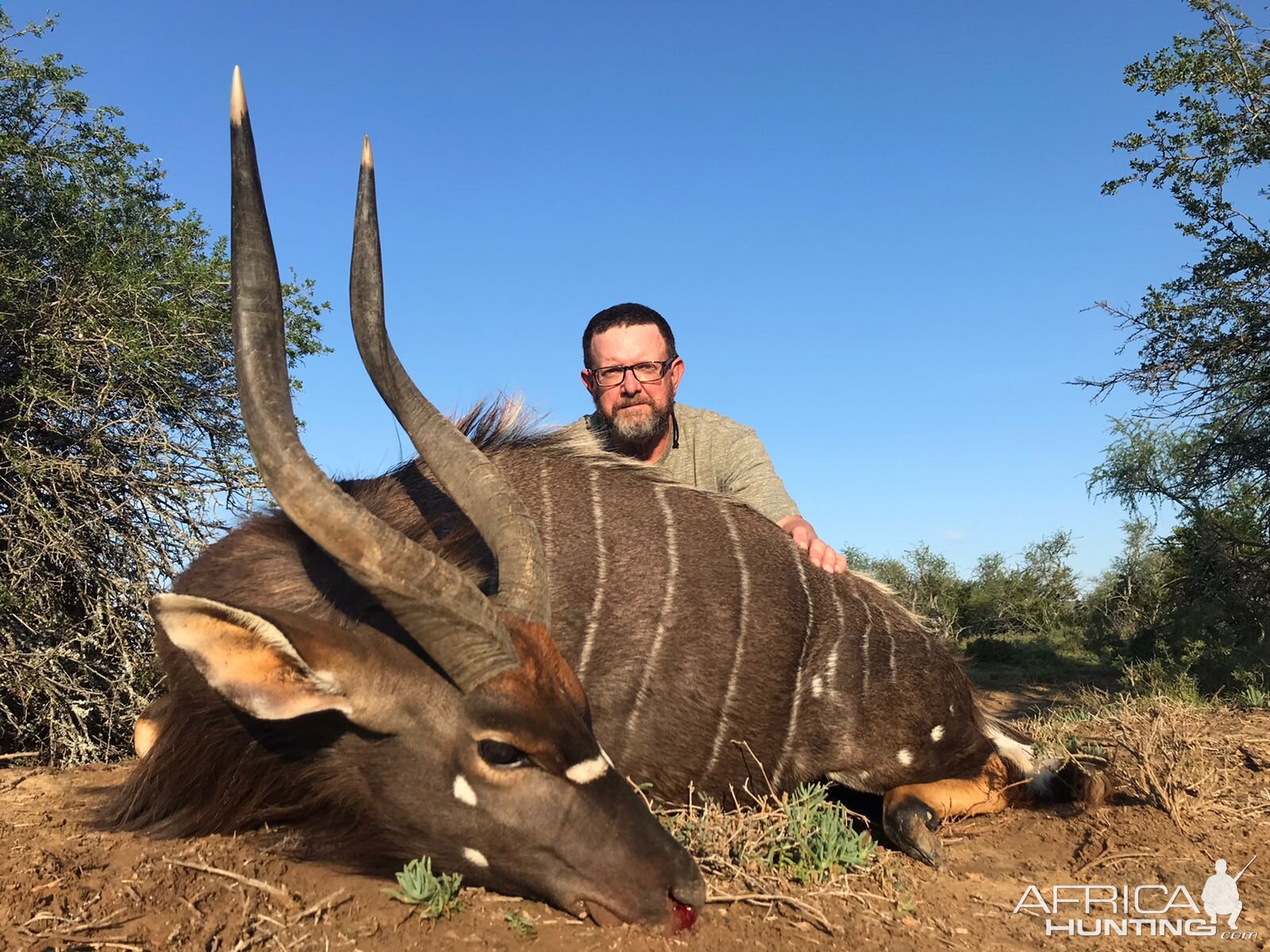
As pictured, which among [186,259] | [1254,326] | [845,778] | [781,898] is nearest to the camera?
[781,898]

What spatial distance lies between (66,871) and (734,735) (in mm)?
A: 1876

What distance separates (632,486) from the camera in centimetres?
335

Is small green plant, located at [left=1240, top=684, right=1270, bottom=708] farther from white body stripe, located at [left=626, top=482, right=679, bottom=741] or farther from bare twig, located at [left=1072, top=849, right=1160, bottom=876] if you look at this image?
white body stripe, located at [left=626, top=482, right=679, bottom=741]

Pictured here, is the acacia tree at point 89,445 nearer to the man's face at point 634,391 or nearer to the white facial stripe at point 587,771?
the man's face at point 634,391

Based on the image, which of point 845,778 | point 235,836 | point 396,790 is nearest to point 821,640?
point 845,778

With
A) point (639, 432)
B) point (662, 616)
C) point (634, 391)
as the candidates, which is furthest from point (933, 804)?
point (634, 391)

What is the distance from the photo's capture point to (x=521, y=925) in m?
2.04

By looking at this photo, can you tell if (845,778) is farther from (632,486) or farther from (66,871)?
(66,871)

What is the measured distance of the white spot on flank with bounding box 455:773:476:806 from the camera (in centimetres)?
222

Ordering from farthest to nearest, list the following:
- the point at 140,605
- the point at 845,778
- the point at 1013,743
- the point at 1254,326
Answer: the point at 1254,326
the point at 140,605
the point at 1013,743
the point at 845,778

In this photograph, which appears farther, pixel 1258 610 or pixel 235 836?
pixel 1258 610

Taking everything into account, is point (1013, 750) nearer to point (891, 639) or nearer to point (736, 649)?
point (891, 639)

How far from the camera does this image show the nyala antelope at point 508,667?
7.13 ft

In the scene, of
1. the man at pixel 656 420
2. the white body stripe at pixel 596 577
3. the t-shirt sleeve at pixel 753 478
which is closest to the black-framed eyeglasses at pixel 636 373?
the man at pixel 656 420
